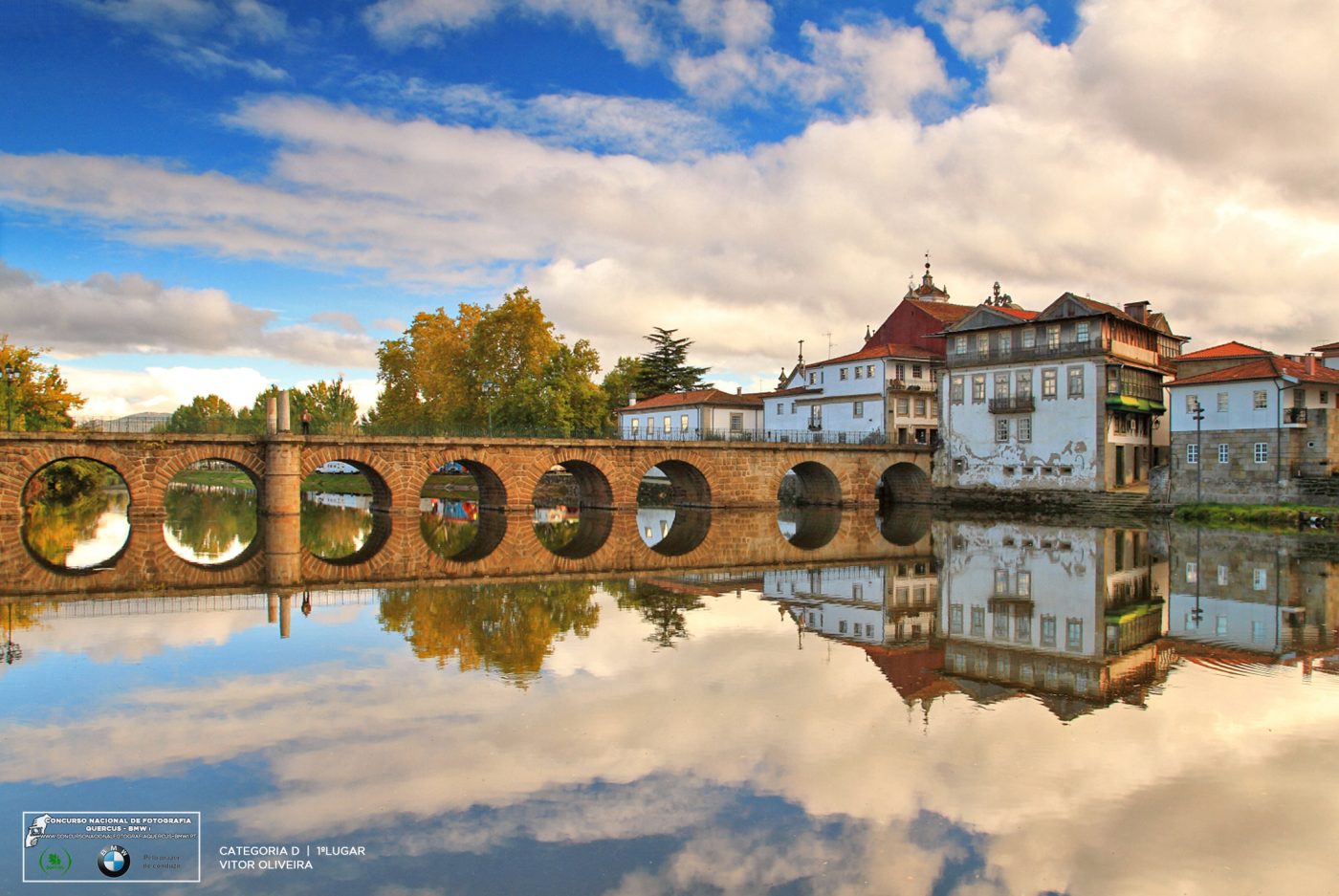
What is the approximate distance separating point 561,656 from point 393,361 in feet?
202

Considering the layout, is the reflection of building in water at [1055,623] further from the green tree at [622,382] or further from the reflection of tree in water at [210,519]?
the green tree at [622,382]

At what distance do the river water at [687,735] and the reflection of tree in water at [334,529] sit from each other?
919 cm

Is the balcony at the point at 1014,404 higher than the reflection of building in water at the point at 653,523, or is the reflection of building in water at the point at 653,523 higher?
the balcony at the point at 1014,404

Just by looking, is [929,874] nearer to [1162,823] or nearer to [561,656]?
[1162,823]

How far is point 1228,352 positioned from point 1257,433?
19.8ft

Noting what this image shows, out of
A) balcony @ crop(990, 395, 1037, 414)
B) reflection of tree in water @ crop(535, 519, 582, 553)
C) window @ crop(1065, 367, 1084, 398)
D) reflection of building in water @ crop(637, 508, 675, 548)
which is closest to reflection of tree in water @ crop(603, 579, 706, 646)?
reflection of tree in water @ crop(535, 519, 582, 553)

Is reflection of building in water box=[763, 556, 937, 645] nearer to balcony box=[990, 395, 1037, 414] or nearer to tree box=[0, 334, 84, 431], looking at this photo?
balcony box=[990, 395, 1037, 414]

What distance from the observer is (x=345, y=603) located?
2097 centimetres

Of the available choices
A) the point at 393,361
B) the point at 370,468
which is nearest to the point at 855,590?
the point at 370,468

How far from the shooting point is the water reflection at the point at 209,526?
30.8 m

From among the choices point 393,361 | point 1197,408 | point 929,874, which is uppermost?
point 393,361

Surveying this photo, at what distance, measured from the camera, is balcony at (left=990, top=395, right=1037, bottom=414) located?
51812mm

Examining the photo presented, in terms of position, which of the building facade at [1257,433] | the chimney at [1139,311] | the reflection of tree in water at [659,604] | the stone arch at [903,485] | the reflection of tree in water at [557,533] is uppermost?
the chimney at [1139,311]

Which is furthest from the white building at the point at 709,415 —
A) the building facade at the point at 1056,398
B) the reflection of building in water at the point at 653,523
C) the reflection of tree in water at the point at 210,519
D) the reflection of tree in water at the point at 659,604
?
the reflection of tree in water at the point at 659,604
